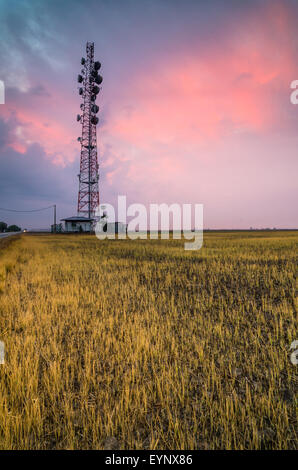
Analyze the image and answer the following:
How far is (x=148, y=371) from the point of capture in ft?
11.7

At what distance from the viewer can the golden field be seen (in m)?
2.44

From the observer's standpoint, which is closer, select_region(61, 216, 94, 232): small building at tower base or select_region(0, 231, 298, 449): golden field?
select_region(0, 231, 298, 449): golden field

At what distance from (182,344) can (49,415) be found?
7.87 feet

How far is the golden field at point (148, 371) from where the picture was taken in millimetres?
2438

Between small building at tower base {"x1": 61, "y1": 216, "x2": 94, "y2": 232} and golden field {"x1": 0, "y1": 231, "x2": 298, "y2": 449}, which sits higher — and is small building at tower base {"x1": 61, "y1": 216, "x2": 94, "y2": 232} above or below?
above

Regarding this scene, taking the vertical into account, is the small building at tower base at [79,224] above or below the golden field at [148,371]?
above

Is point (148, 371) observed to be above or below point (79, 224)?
below

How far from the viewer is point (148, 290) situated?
8.34 m

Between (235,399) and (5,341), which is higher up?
(5,341)

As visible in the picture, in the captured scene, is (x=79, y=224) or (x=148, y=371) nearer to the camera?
(x=148, y=371)

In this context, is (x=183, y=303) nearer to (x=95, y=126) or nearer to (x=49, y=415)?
(x=49, y=415)

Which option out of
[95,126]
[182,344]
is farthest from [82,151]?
[182,344]

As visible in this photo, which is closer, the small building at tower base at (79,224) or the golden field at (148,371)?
the golden field at (148,371)

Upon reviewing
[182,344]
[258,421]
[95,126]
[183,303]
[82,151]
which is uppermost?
[95,126]
